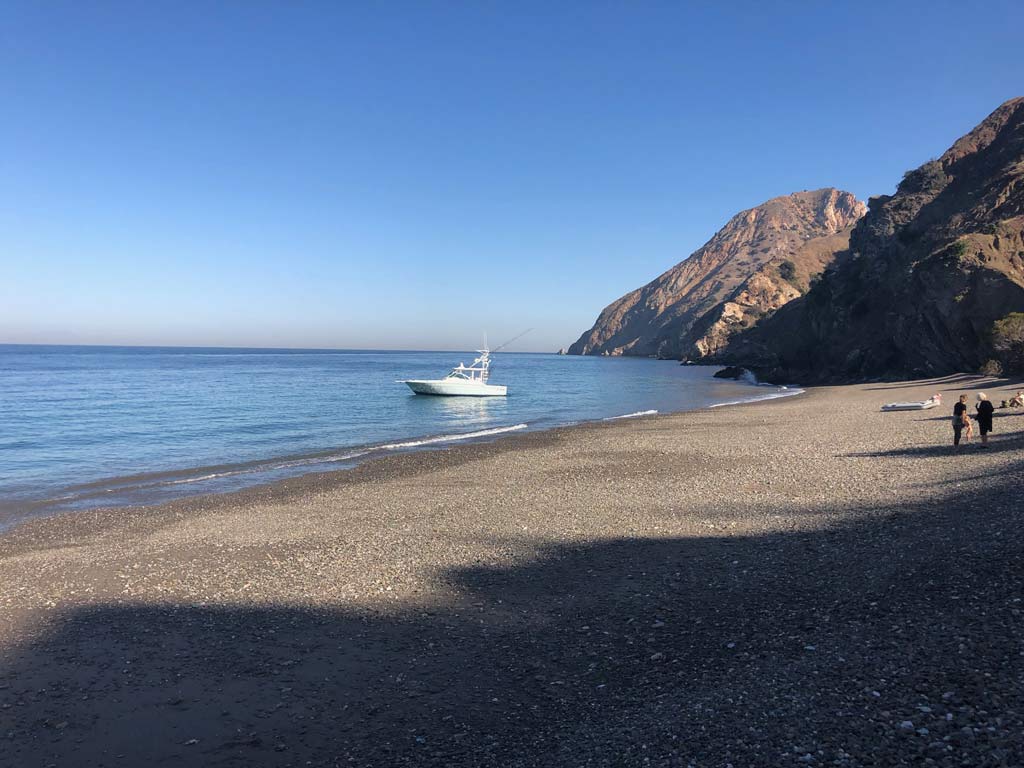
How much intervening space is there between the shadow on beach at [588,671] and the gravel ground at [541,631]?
30 mm

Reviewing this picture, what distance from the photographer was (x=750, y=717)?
507 centimetres

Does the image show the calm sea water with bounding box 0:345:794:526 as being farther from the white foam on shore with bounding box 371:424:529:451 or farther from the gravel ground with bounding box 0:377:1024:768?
the gravel ground with bounding box 0:377:1024:768

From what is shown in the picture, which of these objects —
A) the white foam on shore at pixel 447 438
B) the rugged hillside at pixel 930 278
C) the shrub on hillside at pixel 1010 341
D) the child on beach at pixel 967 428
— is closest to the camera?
A: the child on beach at pixel 967 428

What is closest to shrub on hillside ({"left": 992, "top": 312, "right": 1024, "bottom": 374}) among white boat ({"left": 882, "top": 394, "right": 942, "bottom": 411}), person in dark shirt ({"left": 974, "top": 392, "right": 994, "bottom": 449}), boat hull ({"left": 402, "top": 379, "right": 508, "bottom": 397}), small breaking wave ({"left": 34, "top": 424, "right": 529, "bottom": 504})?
white boat ({"left": 882, "top": 394, "right": 942, "bottom": 411})

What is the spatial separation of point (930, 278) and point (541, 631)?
52889 mm

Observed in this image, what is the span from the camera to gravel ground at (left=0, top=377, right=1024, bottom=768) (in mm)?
5133

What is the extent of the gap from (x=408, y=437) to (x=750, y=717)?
27.7 meters

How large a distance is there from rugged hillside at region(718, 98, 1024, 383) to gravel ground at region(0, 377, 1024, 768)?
124 ft

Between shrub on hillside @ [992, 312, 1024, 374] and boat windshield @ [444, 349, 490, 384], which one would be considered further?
boat windshield @ [444, 349, 490, 384]

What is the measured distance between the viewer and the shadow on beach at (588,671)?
489cm

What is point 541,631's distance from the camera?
25.4 ft

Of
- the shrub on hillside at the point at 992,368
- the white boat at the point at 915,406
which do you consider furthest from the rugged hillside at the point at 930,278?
the white boat at the point at 915,406

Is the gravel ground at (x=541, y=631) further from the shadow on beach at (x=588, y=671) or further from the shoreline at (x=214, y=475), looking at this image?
the shoreline at (x=214, y=475)

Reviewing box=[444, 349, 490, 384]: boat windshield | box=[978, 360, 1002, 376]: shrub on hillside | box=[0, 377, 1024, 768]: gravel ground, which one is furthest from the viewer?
box=[444, 349, 490, 384]: boat windshield
